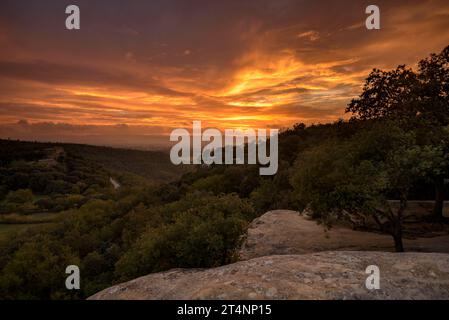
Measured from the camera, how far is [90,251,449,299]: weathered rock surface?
38.2ft

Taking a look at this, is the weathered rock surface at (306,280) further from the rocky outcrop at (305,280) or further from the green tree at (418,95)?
the green tree at (418,95)

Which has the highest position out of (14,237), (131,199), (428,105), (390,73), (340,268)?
(390,73)

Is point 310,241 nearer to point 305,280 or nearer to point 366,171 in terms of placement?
point 366,171

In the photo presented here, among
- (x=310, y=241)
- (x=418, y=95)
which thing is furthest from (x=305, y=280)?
(x=418, y=95)

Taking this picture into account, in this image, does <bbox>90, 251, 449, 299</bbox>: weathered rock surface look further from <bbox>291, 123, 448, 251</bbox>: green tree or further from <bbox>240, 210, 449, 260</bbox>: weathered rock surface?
<bbox>240, 210, 449, 260</bbox>: weathered rock surface

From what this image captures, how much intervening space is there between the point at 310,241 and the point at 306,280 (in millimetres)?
11546

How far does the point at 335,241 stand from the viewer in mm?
23172

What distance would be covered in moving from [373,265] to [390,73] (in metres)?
19.1

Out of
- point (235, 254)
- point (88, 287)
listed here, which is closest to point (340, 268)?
point (235, 254)

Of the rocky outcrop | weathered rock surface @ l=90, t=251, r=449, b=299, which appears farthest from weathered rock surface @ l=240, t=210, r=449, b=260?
weathered rock surface @ l=90, t=251, r=449, b=299

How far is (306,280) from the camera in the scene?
1242 cm

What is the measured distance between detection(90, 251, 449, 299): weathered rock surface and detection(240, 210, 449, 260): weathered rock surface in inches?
245
